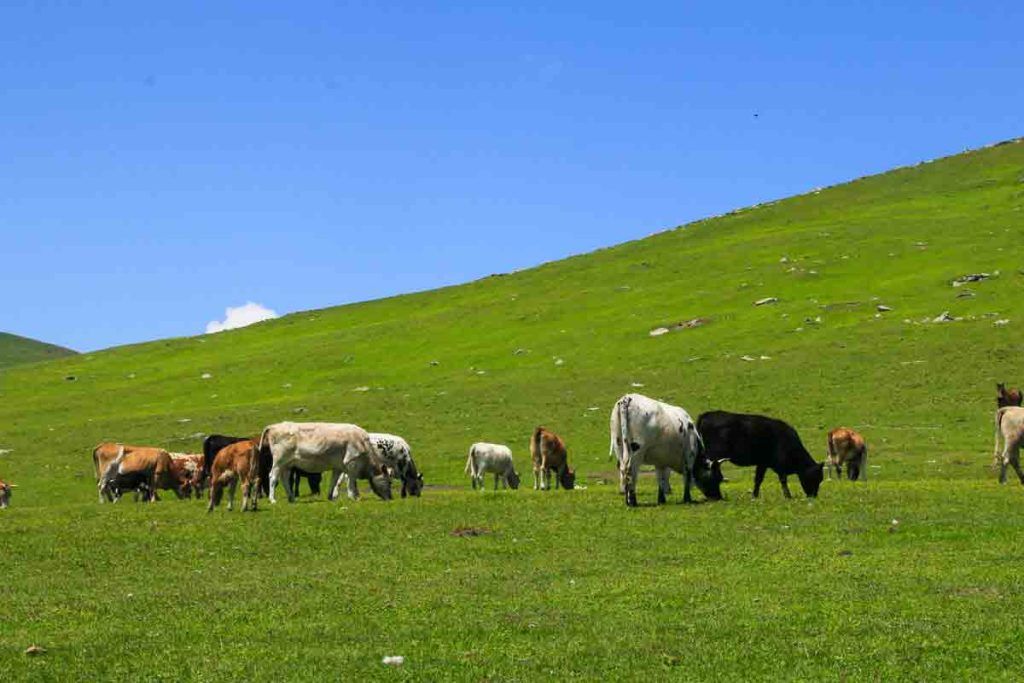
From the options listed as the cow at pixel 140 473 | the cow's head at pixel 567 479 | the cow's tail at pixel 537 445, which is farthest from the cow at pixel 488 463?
the cow at pixel 140 473

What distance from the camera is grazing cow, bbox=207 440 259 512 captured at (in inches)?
1083

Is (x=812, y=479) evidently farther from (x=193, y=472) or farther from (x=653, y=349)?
(x=653, y=349)

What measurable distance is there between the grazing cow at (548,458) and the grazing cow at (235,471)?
13.5 meters

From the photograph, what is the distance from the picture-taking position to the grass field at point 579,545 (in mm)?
14039

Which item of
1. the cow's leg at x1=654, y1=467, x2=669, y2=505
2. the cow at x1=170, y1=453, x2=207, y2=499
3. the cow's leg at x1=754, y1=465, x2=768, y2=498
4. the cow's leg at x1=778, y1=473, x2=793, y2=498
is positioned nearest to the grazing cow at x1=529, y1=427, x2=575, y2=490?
the cow at x1=170, y1=453, x2=207, y2=499

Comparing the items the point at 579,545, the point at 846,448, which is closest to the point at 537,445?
the point at 846,448

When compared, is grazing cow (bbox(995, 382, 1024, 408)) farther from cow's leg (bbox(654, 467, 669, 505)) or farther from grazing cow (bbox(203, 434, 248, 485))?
grazing cow (bbox(203, 434, 248, 485))

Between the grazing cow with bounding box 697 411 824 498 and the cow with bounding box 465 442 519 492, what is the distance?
47.7 ft

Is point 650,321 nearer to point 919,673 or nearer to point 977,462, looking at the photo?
point 977,462

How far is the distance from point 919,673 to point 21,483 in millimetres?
45541

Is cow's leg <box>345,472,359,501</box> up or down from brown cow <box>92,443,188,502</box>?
down

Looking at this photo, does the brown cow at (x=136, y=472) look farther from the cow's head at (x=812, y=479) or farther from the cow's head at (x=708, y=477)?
the cow's head at (x=812, y=479)

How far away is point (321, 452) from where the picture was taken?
102 feet

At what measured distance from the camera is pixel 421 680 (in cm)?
1298
